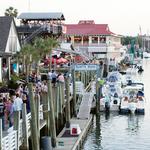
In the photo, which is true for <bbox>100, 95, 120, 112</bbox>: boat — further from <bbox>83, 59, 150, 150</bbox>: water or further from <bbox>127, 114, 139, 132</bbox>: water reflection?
<bbox>127, 114, 139, 132</bbox>: water reflection

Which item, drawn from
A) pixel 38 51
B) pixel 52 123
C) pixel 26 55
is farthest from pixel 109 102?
pixel 52 123

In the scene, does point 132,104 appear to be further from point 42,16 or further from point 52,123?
point 42,16

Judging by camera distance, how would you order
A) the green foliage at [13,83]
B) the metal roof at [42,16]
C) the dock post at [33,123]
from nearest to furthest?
the dock post at [33,123] → the green foliage at [13,83] → the metal roof at [42,16]

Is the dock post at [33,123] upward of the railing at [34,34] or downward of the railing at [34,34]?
downward

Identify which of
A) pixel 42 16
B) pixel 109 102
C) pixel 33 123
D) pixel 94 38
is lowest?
pixel 109 102

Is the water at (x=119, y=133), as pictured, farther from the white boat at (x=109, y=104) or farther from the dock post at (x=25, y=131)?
the dock post at (x=25, y=131)

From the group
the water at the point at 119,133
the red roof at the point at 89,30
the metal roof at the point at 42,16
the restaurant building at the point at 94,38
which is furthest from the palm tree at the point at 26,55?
the red roof at the point at 89,30

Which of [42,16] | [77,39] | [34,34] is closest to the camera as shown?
[34,34]

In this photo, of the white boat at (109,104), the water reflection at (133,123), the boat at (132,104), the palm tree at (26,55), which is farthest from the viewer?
the palm tree at (26,55)

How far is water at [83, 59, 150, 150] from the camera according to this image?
3234cm

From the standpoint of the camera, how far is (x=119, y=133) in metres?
36.7

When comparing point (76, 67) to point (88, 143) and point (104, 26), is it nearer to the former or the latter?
point (88, 143)

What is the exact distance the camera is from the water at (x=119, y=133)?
32.3 meters

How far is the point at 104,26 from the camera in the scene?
378 ft
